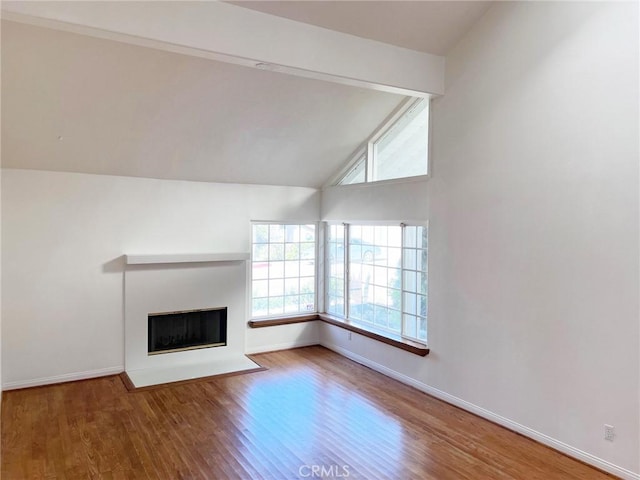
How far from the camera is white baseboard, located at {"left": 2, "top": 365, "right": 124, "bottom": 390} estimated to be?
4574 mm

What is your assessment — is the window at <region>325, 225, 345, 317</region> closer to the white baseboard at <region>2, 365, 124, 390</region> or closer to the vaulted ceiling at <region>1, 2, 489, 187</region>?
the vaulted ceiling at <region>1, 2, 489, 187</region>

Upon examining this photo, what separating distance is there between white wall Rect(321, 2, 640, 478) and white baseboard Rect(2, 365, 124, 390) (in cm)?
339

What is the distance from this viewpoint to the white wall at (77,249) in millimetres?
4570

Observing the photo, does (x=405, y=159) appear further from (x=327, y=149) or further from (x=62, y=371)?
(x=62, y=371)

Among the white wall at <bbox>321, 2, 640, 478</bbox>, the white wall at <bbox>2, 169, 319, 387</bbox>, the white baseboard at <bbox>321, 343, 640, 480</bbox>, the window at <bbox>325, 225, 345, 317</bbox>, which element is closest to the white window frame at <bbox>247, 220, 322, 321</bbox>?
the window at <bbox>325, 225, 345, 317</bbox>

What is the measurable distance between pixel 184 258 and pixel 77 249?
1.11 meters

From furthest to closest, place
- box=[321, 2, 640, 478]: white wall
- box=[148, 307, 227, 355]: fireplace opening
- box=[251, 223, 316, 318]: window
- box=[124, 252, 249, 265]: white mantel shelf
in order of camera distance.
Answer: box=[251, 223, 316, 318]: window, box=[148, 307, 227, 355]: fireplace opening, box=[124, 252, 249, 265]: white mantel shelf, box=[321, 2, 640, 478]: white wall

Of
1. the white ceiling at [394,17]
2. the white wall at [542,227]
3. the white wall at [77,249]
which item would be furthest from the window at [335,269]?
the white ceiling at [394,17]

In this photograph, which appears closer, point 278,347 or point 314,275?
point 278,347

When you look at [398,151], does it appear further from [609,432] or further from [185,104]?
[609,432]

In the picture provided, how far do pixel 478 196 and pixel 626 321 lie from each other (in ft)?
4.95

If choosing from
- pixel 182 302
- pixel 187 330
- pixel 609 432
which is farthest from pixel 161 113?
pixel 609 432

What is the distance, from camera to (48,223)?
470cm

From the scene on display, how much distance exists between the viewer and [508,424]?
3.77 metres
